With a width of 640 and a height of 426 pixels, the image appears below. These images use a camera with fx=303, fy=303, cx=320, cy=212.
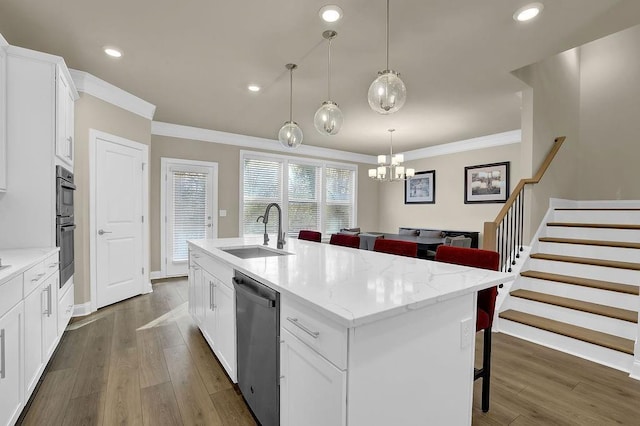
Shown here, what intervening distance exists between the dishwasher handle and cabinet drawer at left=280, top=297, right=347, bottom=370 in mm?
87

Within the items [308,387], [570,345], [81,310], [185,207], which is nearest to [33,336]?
[81,310]

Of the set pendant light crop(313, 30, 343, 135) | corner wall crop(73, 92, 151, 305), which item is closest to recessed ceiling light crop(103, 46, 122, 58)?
corner wall crop(73, 92, 151, 305)

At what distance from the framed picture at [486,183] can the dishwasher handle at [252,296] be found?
17.7 feet

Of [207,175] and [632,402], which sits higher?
[207,175]

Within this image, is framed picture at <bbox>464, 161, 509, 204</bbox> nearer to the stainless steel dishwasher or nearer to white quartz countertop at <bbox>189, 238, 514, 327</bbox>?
white quartz countertop at <bbox>189, 238, 514, 327</bbox>

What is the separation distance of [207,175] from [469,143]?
5.12m

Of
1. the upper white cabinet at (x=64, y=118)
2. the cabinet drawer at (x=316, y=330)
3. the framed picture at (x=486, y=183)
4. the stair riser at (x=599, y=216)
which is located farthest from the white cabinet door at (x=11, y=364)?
the framed picture at (x=486, y=183)

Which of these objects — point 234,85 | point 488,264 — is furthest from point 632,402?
point 234,85

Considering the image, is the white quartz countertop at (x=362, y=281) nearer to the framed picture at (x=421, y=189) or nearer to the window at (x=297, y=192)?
the window at (x=297, y=192)

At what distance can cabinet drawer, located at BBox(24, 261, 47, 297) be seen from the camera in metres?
1.78

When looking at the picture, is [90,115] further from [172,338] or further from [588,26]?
[588,26]

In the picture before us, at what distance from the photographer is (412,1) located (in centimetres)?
212

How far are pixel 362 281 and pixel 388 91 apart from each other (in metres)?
1.27

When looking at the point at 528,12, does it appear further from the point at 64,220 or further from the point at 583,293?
the point at 64,220
